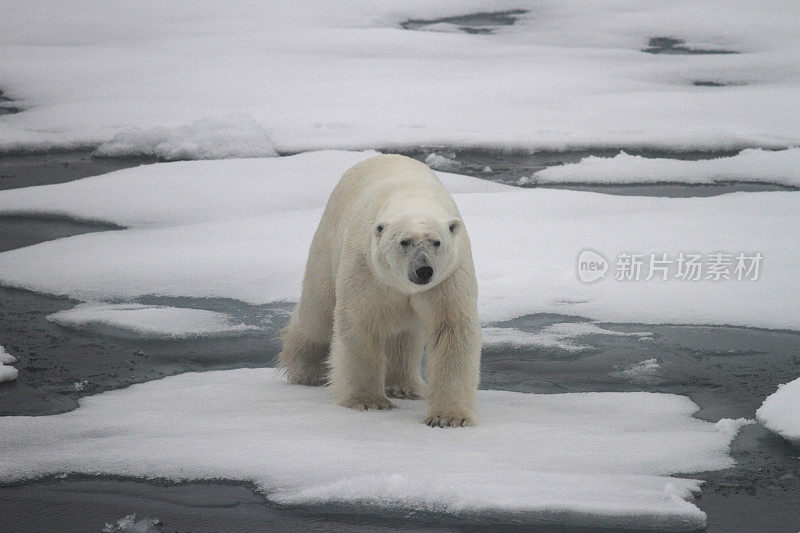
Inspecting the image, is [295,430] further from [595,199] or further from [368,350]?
[595,199]

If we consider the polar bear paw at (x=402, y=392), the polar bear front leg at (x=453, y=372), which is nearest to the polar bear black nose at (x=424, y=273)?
the polar bear front leg at (x=453, y=372)

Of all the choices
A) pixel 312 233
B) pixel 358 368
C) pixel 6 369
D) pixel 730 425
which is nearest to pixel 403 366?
pixel 358 368

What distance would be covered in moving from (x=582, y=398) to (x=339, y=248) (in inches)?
45.9

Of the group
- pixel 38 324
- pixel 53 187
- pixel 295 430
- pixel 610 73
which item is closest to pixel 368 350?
pixel 295 430

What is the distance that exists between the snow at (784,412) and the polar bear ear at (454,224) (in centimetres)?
133

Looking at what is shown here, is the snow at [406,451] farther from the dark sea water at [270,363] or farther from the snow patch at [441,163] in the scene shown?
the snow patch at [441,163]

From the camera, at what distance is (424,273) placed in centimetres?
345

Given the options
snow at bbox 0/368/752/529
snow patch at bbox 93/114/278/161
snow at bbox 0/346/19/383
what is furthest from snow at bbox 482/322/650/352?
snow patch at bbox 93/114/278/161

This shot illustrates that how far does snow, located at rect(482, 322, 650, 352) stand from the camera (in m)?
4.96

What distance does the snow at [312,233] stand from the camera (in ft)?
18.5

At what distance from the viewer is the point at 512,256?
251 inches

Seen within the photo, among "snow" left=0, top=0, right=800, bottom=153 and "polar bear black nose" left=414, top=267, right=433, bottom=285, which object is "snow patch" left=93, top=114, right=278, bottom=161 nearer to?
"snow" left=0, top=0, right=800, bottom=153

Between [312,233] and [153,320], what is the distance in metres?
1.90

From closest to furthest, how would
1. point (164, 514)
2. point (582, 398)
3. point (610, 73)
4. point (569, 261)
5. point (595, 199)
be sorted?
point (164, 514)
point (582, 398)
point (569, 261)
point (595, 199)
point (610, 73)
